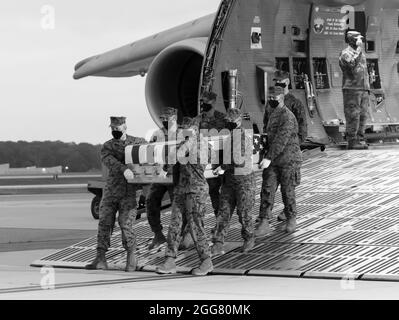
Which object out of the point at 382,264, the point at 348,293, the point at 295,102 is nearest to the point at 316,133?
the point at 295,102

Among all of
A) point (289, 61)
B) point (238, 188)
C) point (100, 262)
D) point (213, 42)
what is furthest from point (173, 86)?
point (100, 262)

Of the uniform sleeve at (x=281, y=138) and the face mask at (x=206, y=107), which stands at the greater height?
the face mask at (x=206, y=107)

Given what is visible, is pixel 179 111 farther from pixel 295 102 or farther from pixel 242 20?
pixel 295 102

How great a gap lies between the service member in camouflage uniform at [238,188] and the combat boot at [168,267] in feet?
2.30

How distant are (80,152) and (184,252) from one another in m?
51.4

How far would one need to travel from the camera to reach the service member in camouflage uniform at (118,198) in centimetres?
1078

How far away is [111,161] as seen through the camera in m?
10.9

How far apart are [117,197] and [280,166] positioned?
Answer: 6.73ft

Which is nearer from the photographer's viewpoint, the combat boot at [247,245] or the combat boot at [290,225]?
the combat boot at [247,245]

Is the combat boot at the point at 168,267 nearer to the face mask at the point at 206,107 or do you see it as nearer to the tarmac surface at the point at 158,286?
the tarmac surface at the point at 158,286

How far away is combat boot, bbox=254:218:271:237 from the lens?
11.5 meters

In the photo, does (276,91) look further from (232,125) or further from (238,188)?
(238,188)

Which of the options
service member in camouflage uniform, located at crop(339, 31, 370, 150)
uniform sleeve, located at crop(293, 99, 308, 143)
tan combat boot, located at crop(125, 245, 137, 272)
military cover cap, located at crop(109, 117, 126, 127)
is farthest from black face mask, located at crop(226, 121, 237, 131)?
service member in camouflage uniform, located at crop(339, 31, 370, 150)

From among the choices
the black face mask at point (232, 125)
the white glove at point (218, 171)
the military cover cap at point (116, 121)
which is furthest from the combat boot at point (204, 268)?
the military cover cap at point (116, 121)
